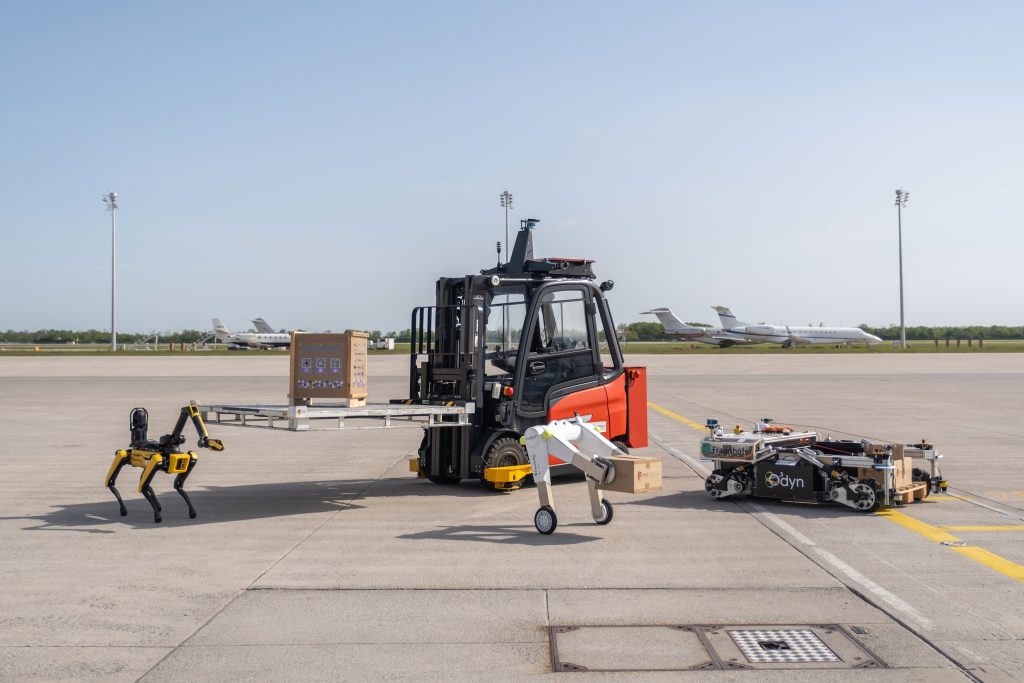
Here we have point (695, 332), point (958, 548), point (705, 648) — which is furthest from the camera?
point (695, 332)

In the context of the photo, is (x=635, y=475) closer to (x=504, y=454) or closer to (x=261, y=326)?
(x=504, y=454)

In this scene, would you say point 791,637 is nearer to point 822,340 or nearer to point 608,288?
point 608,288

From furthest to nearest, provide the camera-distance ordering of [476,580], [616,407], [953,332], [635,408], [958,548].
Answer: [953,332] < [635,408] < [616,407] < [958,548] < [476,580]

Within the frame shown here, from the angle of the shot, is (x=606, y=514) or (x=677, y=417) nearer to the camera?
(x=606, y=514)

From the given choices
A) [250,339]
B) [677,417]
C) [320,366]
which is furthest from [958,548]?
[250,339]

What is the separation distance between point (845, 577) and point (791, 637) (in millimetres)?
1648

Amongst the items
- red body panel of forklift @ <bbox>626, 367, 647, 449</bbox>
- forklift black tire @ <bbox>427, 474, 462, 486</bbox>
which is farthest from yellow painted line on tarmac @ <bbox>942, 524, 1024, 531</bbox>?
forklift black tire @ <bbox>427, 474, 462, 486</bbox>

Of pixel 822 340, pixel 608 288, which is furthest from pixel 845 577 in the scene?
pixel 822 340

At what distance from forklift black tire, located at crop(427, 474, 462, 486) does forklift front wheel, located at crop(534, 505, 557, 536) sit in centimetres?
302

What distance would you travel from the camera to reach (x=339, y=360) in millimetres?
9828

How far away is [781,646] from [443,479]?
22.6ft

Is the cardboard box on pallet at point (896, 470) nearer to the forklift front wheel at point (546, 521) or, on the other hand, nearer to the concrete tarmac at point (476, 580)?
the concrete tarmac at point (476, 580)

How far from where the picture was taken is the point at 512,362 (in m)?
11.7

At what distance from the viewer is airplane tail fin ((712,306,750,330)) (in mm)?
97062
